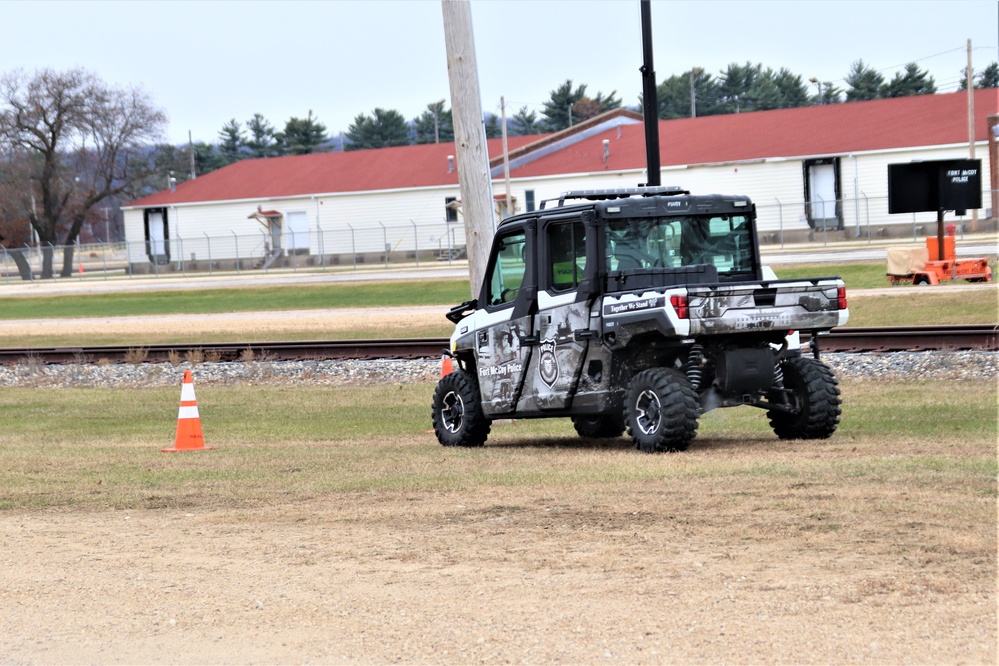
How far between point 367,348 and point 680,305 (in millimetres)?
12938

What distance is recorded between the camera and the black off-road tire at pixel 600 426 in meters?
13.1

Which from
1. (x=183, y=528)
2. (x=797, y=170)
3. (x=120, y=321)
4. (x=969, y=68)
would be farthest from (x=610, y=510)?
(x=797, y=170)

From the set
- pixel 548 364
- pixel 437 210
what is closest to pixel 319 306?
pixel 548 364

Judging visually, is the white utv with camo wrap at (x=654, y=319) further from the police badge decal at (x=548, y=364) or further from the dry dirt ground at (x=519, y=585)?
the dry dirt ground at (x=519, y=585)

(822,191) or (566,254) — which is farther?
(822,191)

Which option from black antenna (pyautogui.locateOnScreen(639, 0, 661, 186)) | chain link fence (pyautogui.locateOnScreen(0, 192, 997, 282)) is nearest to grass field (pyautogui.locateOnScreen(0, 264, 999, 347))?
black antenna (pyautogui.locateOnScreen(639, 0, 661, 186))

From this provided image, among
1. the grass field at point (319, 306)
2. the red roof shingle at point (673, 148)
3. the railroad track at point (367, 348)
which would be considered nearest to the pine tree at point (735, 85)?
the red roof shingle at point (673, 148)

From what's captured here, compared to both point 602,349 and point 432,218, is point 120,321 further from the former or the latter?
point 432,218

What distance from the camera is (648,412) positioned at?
1131 cm

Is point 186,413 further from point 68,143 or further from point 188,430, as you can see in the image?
point 68,143

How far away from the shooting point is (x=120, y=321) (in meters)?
38.1

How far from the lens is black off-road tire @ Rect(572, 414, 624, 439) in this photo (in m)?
13.1

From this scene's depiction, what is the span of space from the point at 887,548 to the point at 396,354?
1576 cm

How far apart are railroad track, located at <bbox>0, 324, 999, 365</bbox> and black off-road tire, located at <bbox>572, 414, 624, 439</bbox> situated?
6.80m
